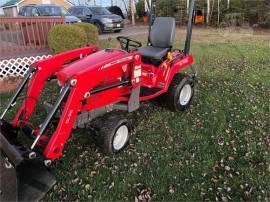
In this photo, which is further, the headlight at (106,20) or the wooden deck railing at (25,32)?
the headlight at (106,20)

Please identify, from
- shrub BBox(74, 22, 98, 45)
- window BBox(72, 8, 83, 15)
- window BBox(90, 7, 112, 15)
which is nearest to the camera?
shrub BBox(74, 22, 98, 45)

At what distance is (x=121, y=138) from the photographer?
355 cm

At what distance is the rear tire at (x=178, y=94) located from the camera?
4395 millimetres

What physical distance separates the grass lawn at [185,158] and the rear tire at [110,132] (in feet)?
0.48

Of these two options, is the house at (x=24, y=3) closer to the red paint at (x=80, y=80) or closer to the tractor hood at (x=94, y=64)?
the red paint at (x=80, y=80)

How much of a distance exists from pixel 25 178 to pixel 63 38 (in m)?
4.89

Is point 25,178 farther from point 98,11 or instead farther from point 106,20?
point 98,11

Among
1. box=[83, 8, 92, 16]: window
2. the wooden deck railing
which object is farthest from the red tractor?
box=[83, 8, 92, 16]: window

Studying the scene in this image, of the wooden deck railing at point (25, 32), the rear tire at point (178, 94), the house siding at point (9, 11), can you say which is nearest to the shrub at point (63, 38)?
the wooden deck railing at point (25, 32)

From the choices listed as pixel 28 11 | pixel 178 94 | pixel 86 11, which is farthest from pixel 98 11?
pixel 178 94

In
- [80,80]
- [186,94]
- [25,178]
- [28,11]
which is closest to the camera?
[25,178]

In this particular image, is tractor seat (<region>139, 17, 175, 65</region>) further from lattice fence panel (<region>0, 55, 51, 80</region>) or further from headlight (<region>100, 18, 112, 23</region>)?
headlight (<region>100, 18, 112, 23</region>)

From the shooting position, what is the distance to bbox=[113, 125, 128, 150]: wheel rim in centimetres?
347

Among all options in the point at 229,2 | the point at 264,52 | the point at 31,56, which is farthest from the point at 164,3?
the point at 31,56
